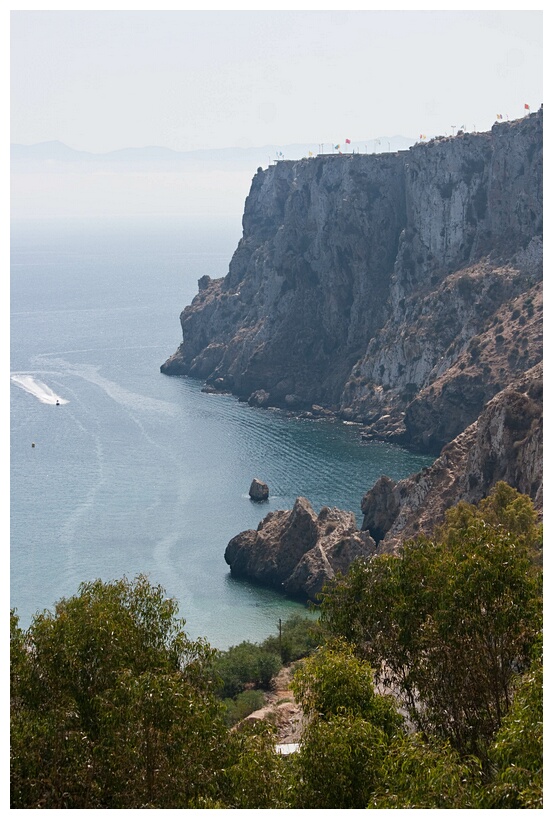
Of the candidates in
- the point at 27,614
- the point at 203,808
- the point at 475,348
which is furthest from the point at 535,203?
the point at 203,808

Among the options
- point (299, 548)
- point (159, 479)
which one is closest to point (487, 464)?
point (299, 548)

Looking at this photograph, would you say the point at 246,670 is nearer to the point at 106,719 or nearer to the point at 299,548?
the point at 299,548

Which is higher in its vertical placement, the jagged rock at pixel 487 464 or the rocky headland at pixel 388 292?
the rocky headland at pixel 388 292

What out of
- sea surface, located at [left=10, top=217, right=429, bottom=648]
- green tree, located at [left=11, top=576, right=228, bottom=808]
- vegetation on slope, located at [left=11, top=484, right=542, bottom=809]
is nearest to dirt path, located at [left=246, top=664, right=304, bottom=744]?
vegetation on slope, located at [left=11, top=484, right=542, bottom=809]

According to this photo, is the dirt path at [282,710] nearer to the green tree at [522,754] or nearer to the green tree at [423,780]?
the green tree at [423,780]

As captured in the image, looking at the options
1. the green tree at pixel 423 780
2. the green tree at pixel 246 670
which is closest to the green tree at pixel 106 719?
the green tree at pixel 423 780

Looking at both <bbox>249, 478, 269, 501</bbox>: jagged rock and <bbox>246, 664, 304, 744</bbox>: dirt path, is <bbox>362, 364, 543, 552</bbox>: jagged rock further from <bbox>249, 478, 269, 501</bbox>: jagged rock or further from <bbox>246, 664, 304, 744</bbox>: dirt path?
<bbox>249, 478, 269, 501</bbox>: jagged rock
